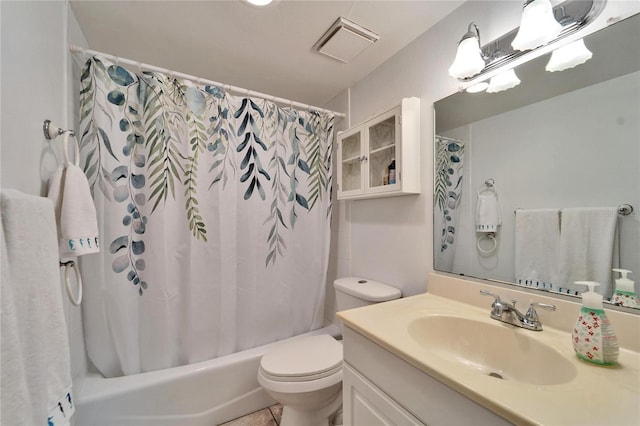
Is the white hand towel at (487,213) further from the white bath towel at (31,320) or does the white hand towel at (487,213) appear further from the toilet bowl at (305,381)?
the white bath towel at (31,320)

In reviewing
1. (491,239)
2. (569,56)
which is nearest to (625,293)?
(491,239)

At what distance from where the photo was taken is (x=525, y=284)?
2.92 ft

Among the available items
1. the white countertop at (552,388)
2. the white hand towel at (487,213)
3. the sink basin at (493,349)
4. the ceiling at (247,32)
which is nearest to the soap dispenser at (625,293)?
the white countertop at (552,388)

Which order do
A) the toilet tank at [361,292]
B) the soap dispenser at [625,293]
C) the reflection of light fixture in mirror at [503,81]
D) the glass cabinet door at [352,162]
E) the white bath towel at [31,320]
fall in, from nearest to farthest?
the white bath towel at [31,320] → the soap dispenser at [625,293] → the reflection of light fixture in mirror at [503,81] → the toilet tank at [361,292] → the glass cabinet door at [352,162]

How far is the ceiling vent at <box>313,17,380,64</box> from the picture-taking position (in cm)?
124

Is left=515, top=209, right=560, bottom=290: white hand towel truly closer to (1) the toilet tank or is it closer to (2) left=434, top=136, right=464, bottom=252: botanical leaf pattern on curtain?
(2) left=434, top=136, right=464, bottom=252: botanical leaf pattern on curtain

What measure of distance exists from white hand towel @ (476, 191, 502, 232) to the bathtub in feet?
4.57

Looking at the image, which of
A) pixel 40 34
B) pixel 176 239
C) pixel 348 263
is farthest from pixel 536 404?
pixel 40 34

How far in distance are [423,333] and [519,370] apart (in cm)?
28

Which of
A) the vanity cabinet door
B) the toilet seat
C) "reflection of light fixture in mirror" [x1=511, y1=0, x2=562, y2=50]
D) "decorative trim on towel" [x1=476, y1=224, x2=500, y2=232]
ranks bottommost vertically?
the toilet seat

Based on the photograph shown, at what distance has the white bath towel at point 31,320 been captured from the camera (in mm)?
407

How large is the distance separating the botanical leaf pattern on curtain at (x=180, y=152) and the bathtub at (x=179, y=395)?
1.50ft

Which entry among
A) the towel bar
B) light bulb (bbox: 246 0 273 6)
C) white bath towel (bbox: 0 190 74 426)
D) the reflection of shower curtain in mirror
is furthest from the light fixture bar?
white bath towel (bbox: 0 190 74 426)

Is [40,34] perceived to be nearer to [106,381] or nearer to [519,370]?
[106,381]
